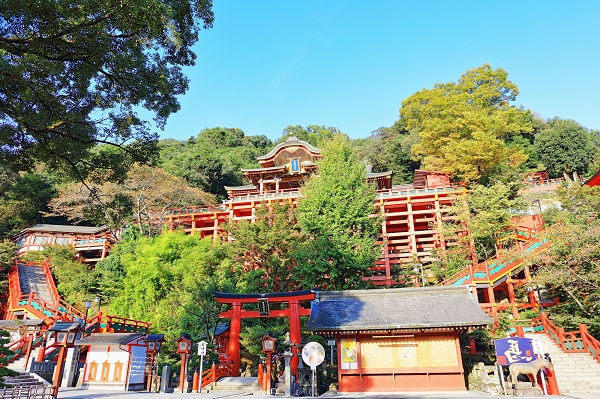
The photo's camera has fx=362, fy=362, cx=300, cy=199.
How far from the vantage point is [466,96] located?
3162 centimetres

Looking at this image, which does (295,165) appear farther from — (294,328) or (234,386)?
(234,386)

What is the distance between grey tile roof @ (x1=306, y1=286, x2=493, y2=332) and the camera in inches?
493

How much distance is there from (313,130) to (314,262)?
4858 centimetres

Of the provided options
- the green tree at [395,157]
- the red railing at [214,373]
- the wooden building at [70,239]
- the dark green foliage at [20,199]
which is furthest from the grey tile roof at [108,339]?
the green tree at [395,157]

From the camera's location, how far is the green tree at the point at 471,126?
2495 centimetres

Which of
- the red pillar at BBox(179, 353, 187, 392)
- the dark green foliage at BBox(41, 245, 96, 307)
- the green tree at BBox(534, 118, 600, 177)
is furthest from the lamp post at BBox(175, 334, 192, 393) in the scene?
the green tree at BBox(534, 118, 600, 177)

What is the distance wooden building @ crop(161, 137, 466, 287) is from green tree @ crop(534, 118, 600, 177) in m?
14.0

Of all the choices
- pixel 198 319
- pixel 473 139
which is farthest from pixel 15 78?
pixel 473 139

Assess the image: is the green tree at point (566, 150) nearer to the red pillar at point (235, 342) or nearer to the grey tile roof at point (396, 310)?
the grey tile roof at point (396, 310)

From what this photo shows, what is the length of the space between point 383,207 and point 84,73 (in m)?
21.0

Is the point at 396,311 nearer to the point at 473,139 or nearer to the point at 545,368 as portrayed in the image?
the point at 545,368

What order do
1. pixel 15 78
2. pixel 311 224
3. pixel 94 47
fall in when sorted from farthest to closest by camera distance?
pixel 311 224 → pixel 94 47 → pixel 15 78

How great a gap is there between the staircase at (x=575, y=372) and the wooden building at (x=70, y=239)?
2847 centimetres

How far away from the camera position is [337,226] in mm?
18797
